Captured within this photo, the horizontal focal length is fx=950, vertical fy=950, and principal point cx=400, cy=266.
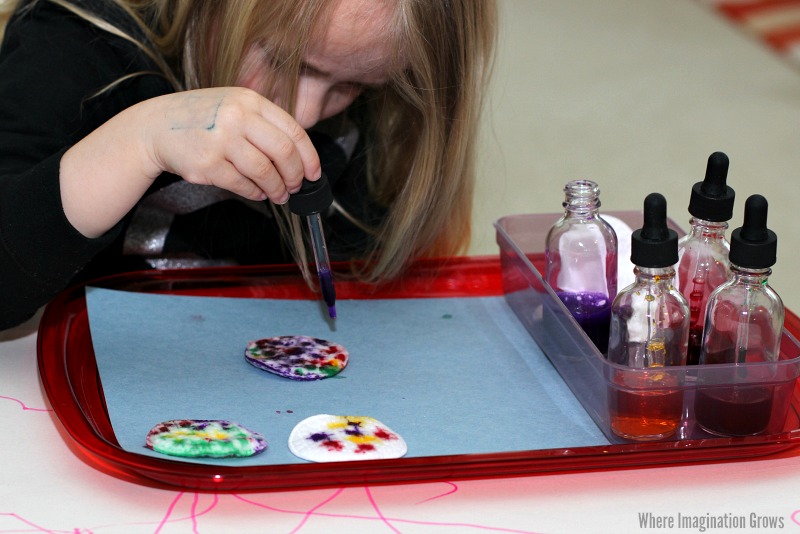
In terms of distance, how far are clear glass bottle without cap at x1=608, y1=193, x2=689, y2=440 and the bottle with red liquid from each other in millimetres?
51

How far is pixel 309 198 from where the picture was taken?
0.66 meters

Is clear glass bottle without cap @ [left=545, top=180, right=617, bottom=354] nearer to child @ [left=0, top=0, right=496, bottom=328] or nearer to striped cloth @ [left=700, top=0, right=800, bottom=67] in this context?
child @ [left=0, top=0, right=496, bottom=328]

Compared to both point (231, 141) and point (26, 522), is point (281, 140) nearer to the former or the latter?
point (231, 141)

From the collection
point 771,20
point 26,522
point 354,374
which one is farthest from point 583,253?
point 771,20

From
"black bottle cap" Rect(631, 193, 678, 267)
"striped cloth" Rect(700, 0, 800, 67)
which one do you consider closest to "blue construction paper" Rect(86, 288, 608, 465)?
"black bottle cap" Rect(631, 193, 678, 267)

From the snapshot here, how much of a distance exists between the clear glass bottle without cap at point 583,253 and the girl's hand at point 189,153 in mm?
175

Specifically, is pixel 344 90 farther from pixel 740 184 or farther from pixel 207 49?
pixel 740 184

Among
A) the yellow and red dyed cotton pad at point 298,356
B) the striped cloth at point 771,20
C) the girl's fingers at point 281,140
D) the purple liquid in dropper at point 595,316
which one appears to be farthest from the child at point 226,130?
the striped cloth at point 771,20

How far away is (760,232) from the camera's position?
1.75ft

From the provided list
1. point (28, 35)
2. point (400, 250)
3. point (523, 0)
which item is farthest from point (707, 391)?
point (523, 0)

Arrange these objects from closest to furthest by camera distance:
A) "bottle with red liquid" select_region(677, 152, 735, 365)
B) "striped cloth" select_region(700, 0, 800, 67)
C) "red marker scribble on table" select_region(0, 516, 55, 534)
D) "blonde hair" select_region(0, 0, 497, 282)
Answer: "red marker scribble on table" select_region(0, 516, 55, 534), "bottle with red liquid" select_region(677, 152, 735, 365), "blonde hair" select_region(0, 0, 497, 282), "striped cloth" select_region(700, 0, 800, 67)

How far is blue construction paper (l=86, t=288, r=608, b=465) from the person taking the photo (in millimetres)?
571

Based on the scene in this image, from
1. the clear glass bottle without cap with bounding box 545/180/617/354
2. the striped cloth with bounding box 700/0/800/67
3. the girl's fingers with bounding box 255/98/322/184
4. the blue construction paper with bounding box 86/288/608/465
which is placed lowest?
the blue construction paper with bounding box 86/288/608/465

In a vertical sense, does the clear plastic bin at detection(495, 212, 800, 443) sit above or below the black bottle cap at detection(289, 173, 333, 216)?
below
